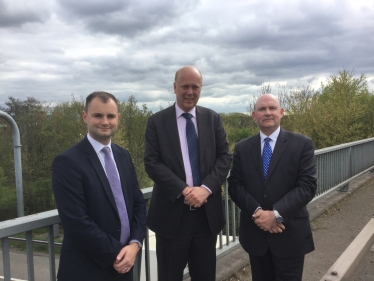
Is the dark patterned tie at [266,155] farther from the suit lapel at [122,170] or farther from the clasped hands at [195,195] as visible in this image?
the suit lapel at [122,170]

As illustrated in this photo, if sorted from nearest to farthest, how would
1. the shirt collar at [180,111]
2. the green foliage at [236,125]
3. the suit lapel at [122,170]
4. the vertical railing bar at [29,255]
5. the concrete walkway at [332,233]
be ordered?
the vertical railing bar at [29,255] → the suit lapel at [122,170] → the shirt collar at [180,111] → the concrete walkway at [332,233] → the green foliage at [236,125]

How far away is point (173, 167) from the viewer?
2.58m

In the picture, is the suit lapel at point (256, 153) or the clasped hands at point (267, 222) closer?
the clasped hands at point (267, 222)

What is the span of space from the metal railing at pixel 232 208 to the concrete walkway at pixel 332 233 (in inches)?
10.0

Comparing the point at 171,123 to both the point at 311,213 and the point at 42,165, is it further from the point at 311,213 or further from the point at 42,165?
the point at 42,165

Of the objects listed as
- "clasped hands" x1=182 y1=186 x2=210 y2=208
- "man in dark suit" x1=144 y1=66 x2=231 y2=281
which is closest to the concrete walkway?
"man in dark suit" x1=144 y1=66 x2=231 y2=281

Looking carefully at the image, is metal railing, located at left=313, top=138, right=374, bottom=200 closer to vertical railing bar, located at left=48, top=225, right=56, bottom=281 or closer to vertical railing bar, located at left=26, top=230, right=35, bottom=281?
vertical railing bar, located at left=48, top=225, right=56, bottom=281

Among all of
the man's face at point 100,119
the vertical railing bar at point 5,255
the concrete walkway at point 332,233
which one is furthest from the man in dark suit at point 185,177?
the concrete walkway at point 332,233

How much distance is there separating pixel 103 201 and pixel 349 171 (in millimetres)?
6692

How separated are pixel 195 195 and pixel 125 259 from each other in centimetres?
65

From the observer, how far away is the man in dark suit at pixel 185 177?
8.41 feet

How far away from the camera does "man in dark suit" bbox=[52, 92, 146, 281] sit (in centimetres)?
192

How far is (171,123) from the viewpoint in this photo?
2656mm

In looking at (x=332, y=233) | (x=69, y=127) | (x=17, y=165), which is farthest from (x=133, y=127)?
(x=332, y=233)
